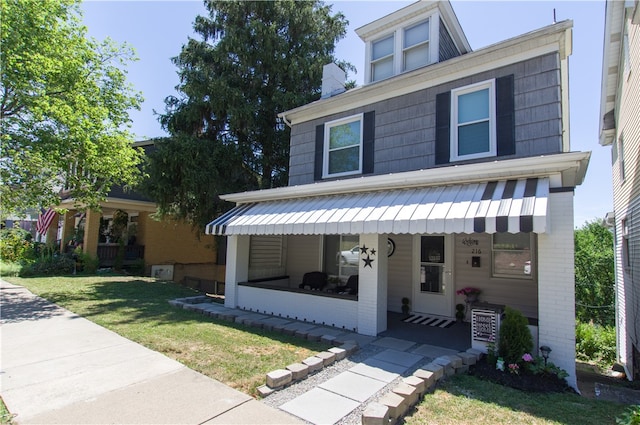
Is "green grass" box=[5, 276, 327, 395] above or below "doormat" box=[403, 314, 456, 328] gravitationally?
below

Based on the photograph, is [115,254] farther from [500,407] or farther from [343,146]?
[500,407]

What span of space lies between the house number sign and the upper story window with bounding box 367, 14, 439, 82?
22.6 feet

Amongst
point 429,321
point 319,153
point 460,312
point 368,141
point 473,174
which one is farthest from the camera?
point 319,153

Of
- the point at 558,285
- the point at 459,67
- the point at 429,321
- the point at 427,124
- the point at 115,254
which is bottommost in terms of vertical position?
the point at 429,321

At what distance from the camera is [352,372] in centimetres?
556

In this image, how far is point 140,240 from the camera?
66.0ft

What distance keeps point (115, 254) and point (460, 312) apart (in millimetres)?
18684

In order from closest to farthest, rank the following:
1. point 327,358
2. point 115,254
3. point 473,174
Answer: point 327,358 → point 473,174 → point 115,254

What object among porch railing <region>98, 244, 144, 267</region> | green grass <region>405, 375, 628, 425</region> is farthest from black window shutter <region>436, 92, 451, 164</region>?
porch railing <region>98, 244, 144, 267</region>

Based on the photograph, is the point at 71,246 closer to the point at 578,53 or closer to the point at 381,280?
the point at 381,280

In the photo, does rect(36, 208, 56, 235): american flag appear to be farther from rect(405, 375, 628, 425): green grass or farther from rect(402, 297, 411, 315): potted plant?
rect(405, 375, 628, 425): green grass

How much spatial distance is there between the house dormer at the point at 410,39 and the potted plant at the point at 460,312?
675 cm

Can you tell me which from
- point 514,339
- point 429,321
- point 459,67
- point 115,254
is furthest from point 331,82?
point 115,254

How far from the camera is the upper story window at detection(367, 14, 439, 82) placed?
9.80 meters
